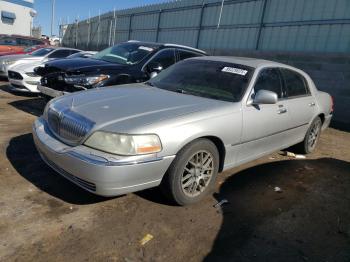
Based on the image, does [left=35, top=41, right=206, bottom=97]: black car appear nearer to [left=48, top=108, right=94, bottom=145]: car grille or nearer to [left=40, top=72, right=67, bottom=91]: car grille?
[left=40, top=72, right=67, bottom=91]: car grille

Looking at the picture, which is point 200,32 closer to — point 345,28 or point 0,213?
point 345,28

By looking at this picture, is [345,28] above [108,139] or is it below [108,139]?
above

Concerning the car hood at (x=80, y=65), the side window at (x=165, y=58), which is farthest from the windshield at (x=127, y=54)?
the car hood at (x=80, y=65)

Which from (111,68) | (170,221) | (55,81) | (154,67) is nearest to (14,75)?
(55,81)

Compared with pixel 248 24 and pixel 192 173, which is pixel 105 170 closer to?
pixel 192 173

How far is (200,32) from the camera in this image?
14820 mm

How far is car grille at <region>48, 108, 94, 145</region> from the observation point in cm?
337

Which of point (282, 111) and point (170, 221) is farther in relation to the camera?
point (282, 111)

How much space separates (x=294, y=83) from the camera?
17.7 ft

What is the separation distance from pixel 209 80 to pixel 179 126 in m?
1.33

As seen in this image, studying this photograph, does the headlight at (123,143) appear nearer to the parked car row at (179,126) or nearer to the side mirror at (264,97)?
the parked car row at (179,126)

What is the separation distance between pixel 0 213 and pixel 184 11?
1397 centimetres

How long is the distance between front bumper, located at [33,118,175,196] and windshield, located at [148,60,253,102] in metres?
1.29

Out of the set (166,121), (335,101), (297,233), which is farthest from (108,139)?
(335,101)
